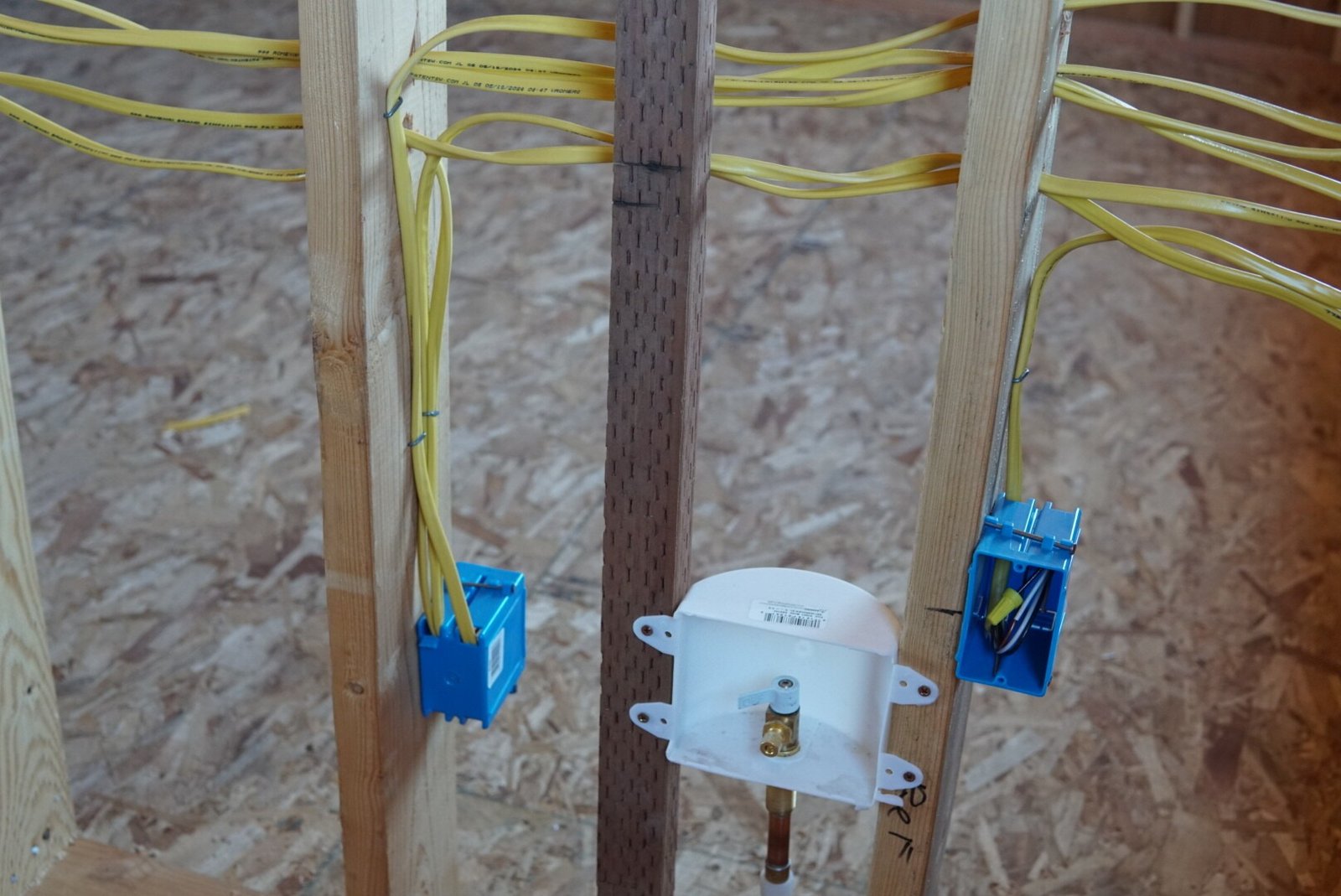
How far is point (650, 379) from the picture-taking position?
3.02 ft

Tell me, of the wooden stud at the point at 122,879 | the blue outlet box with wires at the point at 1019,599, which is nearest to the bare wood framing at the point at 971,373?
the blue outlet box with wires at the point at 1019,599

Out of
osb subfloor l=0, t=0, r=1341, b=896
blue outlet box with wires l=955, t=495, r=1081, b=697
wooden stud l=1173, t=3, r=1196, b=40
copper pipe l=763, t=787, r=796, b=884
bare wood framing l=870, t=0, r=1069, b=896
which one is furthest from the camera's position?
wooden stud l=1173, t=3, r=1196, b=40

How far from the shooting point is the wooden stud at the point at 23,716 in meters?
1.26

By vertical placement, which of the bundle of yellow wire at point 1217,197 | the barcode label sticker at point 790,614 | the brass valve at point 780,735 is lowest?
the brass valve at point 780,735

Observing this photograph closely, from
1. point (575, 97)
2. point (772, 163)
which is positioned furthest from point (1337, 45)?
point (575, 97)

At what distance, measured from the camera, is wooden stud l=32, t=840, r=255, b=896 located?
1.39 meters

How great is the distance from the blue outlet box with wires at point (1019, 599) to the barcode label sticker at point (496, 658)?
1.34 feet

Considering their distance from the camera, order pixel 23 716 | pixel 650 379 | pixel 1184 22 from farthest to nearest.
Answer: pixel 1184 22, pixel 23 716, pixel 650 379

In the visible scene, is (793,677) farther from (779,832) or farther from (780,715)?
(779,832)

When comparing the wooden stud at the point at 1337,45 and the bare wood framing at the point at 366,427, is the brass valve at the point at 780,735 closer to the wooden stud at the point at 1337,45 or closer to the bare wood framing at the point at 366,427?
the bare wood framing at the point at 366,427

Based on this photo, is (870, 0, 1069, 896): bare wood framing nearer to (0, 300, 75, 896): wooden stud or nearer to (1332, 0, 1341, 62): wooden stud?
(0, 300, 75, 896): wooden stud

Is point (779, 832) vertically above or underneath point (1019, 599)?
underneath

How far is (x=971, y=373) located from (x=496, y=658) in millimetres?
515

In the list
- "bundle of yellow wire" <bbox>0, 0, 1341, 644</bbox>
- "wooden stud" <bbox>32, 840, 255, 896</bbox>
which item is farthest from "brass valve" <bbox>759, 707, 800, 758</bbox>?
"wooden stud" <bbox>32, 840, 255, 896</bbox>
